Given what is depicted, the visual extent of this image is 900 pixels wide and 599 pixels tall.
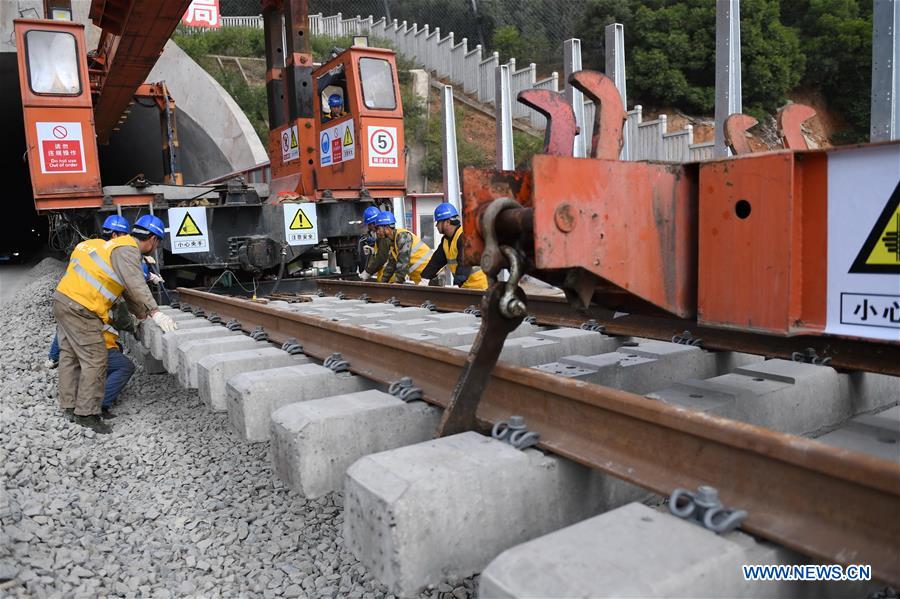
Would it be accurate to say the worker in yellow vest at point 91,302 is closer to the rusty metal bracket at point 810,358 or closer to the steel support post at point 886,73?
the rusty metal bracket at point 810,358

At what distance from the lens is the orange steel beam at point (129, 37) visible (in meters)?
6.68

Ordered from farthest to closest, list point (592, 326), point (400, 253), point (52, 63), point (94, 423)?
point (400, 253)
point (52, 63)
point (94, 423)
point (592, 326)

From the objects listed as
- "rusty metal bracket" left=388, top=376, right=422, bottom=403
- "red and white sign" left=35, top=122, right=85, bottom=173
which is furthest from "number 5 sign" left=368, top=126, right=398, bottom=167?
"rusty metal bracket" left=388, top=376, right=422, bottom=403

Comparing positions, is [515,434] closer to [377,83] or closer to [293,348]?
[293,348]

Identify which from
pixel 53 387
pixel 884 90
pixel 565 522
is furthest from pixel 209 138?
pixel 565 522

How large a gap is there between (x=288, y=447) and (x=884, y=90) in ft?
13.1

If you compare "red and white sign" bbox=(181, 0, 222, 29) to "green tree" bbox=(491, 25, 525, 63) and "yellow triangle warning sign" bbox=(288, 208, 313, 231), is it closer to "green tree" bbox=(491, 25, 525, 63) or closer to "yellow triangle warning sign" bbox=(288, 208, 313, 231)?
"green tree" bbox=(491, 25, 525, 63)

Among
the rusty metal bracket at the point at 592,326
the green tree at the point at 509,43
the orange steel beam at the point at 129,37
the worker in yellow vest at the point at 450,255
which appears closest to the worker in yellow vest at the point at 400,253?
the worker in yellow vest at the point at 450,255

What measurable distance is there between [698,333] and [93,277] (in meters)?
4.06

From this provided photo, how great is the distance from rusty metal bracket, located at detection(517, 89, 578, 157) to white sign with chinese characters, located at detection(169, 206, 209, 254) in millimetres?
6404

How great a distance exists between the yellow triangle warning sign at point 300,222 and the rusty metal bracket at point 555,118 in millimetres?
6512

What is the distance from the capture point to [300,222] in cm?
835

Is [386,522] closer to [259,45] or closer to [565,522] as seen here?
[565,522]

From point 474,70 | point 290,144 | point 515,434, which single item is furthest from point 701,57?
point 515,434
